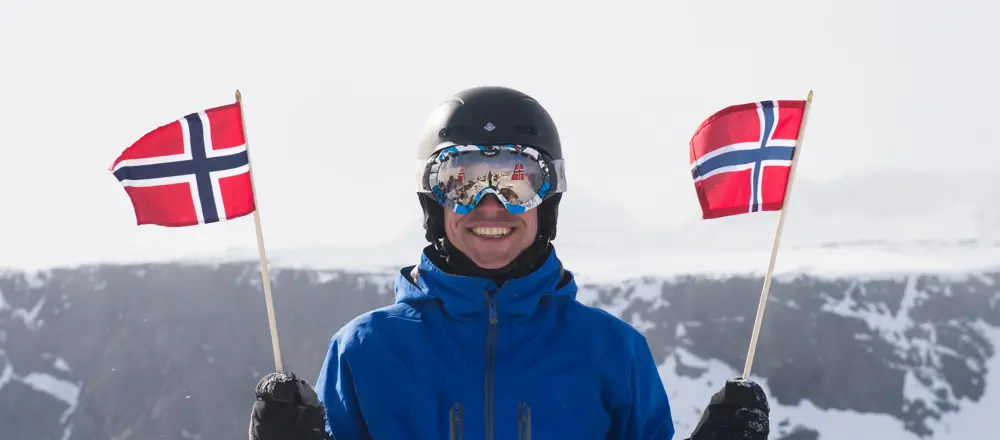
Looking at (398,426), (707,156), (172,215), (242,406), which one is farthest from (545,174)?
(242,406)

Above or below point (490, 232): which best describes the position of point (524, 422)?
below

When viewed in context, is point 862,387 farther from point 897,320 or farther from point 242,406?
point 242,406

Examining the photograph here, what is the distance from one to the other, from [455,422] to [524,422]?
0.26 metres

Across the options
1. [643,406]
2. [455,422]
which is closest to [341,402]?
[455,422]

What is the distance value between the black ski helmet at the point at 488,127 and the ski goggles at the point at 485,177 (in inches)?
1.6

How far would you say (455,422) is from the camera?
3.65m

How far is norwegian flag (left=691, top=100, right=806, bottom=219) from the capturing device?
443cm

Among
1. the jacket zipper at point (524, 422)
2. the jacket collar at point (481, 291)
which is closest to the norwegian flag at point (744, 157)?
the jacket collar at point (481, 291)

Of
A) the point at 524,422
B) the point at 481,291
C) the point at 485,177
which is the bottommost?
the point at 524,422

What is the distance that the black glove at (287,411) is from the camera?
3.60m

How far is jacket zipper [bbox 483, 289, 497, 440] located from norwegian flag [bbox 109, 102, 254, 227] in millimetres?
1210

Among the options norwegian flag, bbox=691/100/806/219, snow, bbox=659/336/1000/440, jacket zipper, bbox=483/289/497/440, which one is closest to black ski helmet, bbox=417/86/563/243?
jacket zipper, bbox=483/289/497/440

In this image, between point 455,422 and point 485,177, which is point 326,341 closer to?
point 485,177

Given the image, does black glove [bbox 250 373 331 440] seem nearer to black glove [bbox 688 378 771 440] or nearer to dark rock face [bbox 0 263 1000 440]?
black glove [bbox 688 378 771 440]
